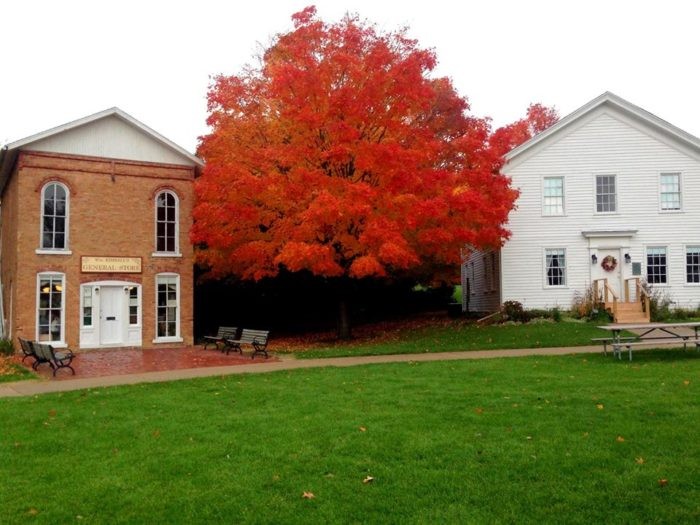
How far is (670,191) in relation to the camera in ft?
87.2

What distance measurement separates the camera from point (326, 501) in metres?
6.01

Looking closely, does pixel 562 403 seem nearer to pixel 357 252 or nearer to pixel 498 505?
pixel 498 505

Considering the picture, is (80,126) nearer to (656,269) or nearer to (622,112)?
(622,112)

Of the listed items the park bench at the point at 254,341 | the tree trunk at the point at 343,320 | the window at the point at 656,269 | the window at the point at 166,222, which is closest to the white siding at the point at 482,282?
the window at the point at 656,269

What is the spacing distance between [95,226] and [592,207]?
62.7ft

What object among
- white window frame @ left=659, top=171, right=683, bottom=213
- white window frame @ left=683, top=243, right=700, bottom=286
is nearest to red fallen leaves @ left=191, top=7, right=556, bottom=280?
white window frame @ left=659, top=171, right=683, bottom=213

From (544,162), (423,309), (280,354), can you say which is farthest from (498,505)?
(423,309)

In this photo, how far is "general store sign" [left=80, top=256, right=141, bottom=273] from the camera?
76.5ft

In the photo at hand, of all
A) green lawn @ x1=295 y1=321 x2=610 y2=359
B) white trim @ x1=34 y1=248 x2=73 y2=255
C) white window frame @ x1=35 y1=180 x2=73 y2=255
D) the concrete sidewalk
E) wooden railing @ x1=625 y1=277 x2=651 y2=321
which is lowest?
the concrete sidewalk

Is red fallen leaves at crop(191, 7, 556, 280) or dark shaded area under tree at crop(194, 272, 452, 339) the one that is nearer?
red fallen leaves at crop(191, 7, 556, 280)

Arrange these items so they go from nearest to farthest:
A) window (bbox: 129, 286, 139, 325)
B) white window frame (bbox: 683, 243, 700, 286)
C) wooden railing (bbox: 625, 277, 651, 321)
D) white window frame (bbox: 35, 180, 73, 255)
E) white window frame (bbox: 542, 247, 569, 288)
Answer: white window frame (bbox: 35, 180, 73, 255) < wooden railing (bbox: 625, 277, 651, 321) < window (bbox: 129, 286, 139, 325) < white window frame (bbox: 683, 243, 700, 286) < white window frame (bbox: 542, 247, 569, 288)

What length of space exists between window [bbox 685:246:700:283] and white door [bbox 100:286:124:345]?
21686 millimetres

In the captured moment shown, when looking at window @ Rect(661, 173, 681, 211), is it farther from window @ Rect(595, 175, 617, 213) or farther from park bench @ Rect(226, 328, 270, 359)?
park bench @ Rect(226, 328, 270, 359)

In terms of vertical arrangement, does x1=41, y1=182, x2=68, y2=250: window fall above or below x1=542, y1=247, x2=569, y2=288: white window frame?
above
